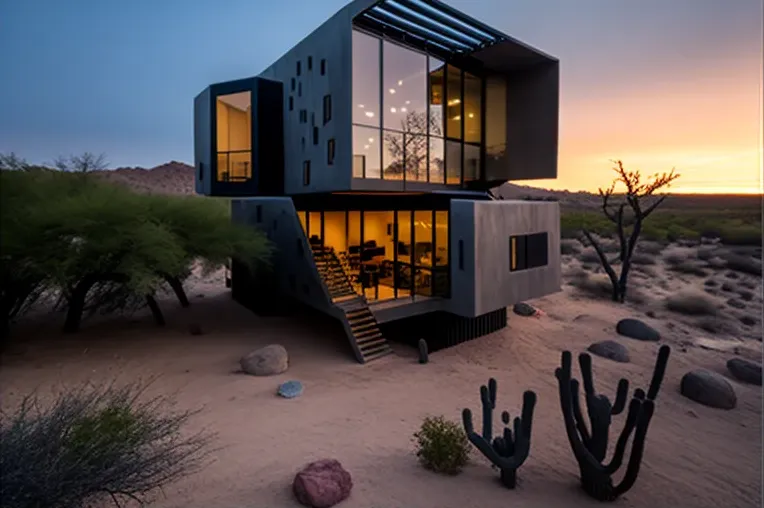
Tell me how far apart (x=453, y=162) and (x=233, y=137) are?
10.0 meters

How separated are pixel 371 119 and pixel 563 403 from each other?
966cm

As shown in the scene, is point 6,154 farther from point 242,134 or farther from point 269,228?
point 242,134

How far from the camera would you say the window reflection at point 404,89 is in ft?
43.7

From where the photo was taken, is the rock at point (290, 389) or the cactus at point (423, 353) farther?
the cactus at point (423, 353)

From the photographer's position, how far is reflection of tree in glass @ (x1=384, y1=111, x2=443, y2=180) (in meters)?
13.4

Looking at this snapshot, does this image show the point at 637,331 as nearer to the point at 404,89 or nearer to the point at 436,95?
the point at 436,95

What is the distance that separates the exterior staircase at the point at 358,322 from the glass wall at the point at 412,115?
3.71 metres

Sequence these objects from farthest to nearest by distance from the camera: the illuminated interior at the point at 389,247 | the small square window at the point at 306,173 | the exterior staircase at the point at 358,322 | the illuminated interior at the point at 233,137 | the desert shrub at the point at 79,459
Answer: the illuminated interior at the point at 233,137
the small square window at the point at 306,173
the illuminated interior at the point at 389,247
the exterior staircase at the point at 358,322
the desert shrub at the point at 79,459

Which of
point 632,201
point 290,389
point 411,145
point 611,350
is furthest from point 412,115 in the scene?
point 632,201

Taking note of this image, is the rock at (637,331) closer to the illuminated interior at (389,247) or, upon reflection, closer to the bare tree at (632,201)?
the bare tree at (632,201)

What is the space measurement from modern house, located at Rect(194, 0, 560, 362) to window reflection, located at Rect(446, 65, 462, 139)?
0.07 m

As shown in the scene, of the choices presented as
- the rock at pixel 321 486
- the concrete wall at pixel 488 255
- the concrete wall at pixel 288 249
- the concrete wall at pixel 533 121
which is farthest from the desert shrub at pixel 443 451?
the concrete wall at pixel 533 121

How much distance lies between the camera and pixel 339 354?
12.8 meters

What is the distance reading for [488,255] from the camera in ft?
41.5
